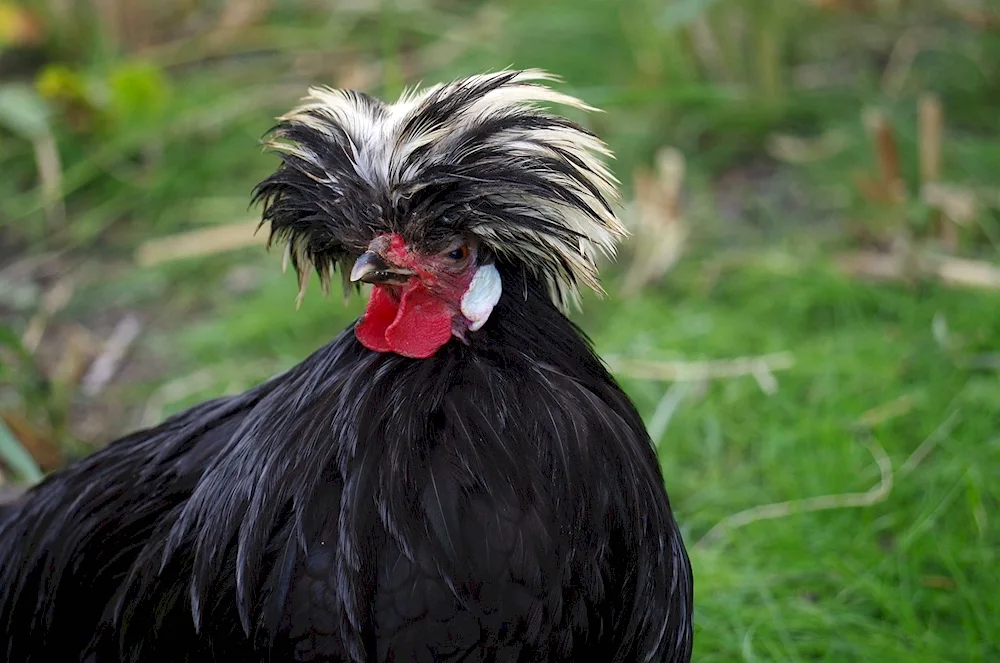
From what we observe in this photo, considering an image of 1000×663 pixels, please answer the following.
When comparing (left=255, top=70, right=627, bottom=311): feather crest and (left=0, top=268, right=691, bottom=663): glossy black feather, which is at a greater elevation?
(left=255, top=70, right=627, bottom=311): feather crest

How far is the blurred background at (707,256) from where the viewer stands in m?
3.03

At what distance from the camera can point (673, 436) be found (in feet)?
11.7

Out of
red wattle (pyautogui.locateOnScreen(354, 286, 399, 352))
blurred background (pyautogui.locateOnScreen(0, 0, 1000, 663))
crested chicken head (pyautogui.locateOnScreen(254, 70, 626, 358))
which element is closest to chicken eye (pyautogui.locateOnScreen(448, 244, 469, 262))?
crested chicken head (pyautogui.locateOnScreen(254, 70, 626, 358))

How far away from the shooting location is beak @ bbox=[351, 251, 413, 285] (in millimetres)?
1808

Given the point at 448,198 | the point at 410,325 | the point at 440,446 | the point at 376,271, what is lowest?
the point at 440,446

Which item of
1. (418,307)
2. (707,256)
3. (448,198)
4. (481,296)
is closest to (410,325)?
(418,307)

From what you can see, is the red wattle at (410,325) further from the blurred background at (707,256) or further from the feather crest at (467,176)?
the blurred background at (707,256)

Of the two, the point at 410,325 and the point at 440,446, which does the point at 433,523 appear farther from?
the point at 410,325

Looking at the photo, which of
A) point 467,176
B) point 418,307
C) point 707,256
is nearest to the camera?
point 467,176

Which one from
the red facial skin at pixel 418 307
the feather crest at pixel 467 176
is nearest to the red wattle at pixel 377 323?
the red facial skin at pixel 418 307

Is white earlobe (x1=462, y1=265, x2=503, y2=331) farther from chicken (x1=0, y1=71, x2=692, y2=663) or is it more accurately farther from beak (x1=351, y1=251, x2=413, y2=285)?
beak (x1=351, y1=251, x2=413, y2=285)

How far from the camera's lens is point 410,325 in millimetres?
1882

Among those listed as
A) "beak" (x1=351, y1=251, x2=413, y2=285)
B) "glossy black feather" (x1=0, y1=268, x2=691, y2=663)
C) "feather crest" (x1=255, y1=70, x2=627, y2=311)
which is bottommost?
"glossy black feather" (x1=0, y1=268, x2=691, y2=663)

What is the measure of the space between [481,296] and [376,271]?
8.1 inches
